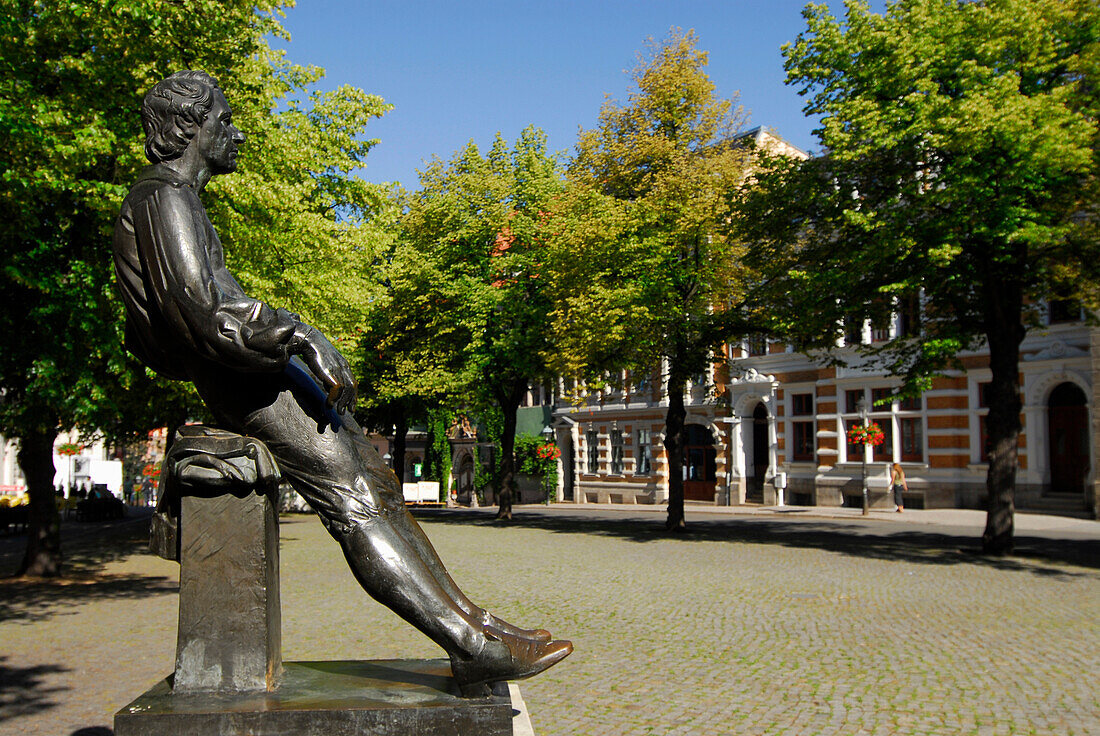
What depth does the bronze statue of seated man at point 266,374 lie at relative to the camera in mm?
3047

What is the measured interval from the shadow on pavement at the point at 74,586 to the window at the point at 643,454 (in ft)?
86.1

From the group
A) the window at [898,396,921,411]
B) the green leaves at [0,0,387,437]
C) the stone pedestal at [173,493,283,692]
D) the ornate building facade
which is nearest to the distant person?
the ornate building facade

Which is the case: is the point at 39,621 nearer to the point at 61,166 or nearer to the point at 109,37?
the point at 61,166

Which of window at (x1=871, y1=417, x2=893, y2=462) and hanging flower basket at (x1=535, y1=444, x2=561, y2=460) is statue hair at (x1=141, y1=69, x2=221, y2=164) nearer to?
window at (x1=871, y1=417, x2=893, y2=462)

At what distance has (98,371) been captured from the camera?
42.5 ft

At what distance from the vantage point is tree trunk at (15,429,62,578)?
1476 centimetres

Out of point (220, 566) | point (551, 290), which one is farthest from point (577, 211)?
point (220, 566)

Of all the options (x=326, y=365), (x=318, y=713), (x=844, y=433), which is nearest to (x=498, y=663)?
(x=318, y=713)

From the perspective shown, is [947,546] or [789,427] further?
[789,427]

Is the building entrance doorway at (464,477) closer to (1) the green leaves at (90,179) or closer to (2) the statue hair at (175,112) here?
(1) the green leaves at (90,179)

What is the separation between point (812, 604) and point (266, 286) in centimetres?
868

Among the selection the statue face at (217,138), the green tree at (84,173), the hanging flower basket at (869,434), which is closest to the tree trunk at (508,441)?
the hanging flower basket at (869,434)

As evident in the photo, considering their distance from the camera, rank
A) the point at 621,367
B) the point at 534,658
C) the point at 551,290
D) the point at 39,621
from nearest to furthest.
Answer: the point at 534,658 → the point at 39,621 → the point at 621,367 → the point at 551,290

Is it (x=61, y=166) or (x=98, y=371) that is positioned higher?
(x=61, y=166)
